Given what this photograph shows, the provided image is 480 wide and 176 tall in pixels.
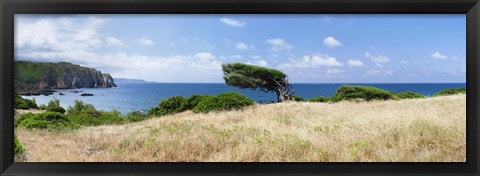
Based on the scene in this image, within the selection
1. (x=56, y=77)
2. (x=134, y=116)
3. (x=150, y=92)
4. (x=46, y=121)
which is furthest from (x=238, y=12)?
(x=150, y=92)

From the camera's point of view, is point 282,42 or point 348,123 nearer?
point 348,123

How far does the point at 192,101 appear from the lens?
18.7ft

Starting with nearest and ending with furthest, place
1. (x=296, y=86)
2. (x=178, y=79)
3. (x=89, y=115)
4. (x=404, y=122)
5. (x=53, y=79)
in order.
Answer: (x=404, y=122) → (x=53, y=79) → (x=89, y=115) → (x=178, y=79) → (x=296, y=86)

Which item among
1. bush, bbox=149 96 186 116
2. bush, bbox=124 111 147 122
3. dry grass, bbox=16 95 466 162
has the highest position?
bush, bbox=149 96 186 116

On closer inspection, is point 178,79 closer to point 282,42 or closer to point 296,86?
point 296,86

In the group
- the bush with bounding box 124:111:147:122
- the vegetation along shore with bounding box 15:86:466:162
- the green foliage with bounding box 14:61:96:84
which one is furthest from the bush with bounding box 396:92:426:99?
the green foliage with bounding box 14:61:96:84

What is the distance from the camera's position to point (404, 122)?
12.5 feet

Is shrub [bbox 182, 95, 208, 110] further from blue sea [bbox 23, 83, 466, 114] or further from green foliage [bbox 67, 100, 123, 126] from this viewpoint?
green foliage [bbox 67, 100, 123, 126]

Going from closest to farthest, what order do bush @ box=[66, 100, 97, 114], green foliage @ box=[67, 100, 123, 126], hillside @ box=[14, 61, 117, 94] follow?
hillside @ box=[14, 61, 117, 94]
green foliage @ box=[67, 100, 123, 126]
bush @ box=[66, 100, 97, 114]

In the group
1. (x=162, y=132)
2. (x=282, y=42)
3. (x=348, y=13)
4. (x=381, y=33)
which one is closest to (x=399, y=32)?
(x=381, y=33)

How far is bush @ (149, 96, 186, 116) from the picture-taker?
5.68 metres

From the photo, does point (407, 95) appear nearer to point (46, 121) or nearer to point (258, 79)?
point (258, 79)

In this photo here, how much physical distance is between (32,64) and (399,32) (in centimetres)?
679

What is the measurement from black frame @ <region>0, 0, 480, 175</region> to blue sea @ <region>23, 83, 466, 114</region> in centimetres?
234
